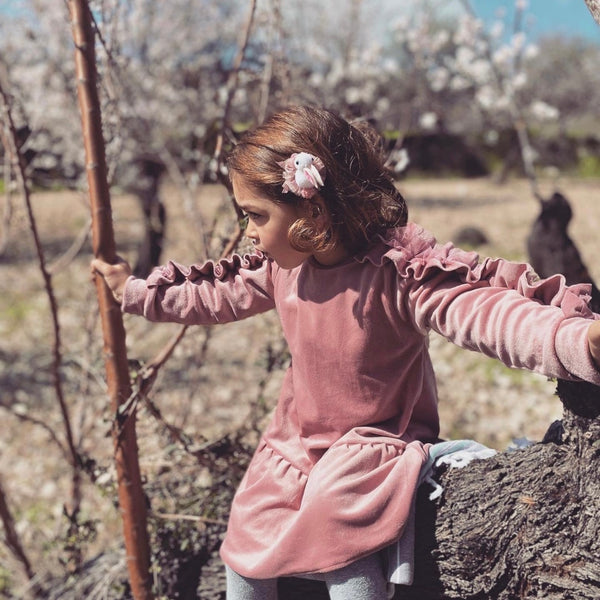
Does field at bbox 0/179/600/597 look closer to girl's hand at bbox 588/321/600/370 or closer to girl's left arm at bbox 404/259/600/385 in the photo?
girl's left arm at bbox 404/259/600/385

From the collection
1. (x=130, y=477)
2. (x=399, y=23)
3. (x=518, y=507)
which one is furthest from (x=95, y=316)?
(x=399, y=23)

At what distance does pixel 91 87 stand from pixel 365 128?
0.67 meters

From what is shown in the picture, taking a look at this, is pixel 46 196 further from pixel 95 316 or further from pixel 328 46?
pixel 95 316

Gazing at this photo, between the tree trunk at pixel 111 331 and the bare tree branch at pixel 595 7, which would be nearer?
the bare tree branch at pixel 595 7

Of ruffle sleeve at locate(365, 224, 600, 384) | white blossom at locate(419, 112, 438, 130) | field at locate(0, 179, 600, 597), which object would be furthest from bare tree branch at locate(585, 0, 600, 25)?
white blossom at locate(419, 112, 438, 130)

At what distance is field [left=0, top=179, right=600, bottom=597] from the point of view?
2.42 metres

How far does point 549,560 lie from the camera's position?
1352 mm

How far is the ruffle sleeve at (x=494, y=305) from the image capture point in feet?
3.63

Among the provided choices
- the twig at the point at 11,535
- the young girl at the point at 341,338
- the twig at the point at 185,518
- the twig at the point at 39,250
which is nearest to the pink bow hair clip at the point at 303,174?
the young girl at the point at 341,338

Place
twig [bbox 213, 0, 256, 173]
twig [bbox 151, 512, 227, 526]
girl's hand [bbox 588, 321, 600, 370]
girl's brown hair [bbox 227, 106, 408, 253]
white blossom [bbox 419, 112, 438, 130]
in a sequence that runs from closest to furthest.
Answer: girl's hand [bbox 588, 321, 600, 370] → girl's brown hair [bbox 227, 106, 408, 253] → twig [bbox 213, 0, 256, 173] → twig [bbox 151, 512, 227, 526] → white blossom [bbox 419, 112, 438, 130]

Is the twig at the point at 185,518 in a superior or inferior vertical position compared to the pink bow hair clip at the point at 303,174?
inferior

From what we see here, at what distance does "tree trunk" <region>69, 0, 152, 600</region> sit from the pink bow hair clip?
61cm

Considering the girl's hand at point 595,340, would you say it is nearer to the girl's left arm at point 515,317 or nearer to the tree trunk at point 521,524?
the girl's left arm at point 515,317

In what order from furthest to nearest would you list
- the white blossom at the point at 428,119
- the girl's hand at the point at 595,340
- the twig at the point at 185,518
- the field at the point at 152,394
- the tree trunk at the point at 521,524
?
the white blossom at the point at 428,119
the field at the point at 152,394
the twig at the point at 185,518
the tree trunk at the point at 521,524
the girl's hand at the point at 595,340
